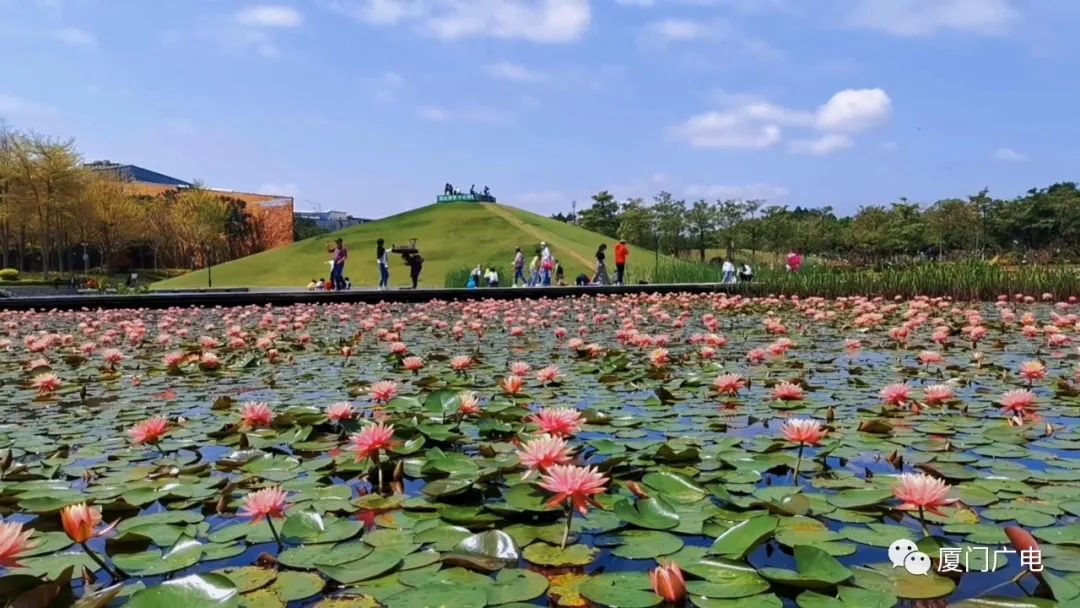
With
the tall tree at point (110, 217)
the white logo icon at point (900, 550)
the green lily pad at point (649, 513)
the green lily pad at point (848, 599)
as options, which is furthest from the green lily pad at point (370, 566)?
the tall tree at point (110, 217)

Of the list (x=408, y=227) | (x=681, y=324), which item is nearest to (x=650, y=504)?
(x=681, y=324)

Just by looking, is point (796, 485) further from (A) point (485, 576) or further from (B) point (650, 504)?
(A) point (485, 576)

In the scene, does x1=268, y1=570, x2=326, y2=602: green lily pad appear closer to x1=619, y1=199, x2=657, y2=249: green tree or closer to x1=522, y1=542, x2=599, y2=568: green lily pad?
x1=522, y1=542, x2=599, y2=568: green lily pad

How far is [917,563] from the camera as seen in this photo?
1569mm

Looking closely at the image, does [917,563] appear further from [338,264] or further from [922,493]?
[338,264]

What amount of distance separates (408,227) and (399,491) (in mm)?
46547

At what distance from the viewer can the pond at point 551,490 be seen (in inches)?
59.1

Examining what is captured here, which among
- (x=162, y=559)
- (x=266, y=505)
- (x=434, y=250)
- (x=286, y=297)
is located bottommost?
(x=162, y=559)

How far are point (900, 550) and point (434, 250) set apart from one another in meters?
40.7

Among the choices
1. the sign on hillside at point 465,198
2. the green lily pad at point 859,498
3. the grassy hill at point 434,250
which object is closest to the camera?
the green lily pad at point 859,498

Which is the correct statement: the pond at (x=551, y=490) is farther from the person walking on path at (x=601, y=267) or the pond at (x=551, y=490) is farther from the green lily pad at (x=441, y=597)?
the person walking on path at (x=601, y=267)

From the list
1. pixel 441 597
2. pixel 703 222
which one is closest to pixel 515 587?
pixel 441 597

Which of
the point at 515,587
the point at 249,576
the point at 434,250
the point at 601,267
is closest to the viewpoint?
the point at 515,587

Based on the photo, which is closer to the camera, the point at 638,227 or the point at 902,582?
the point at 902,582
